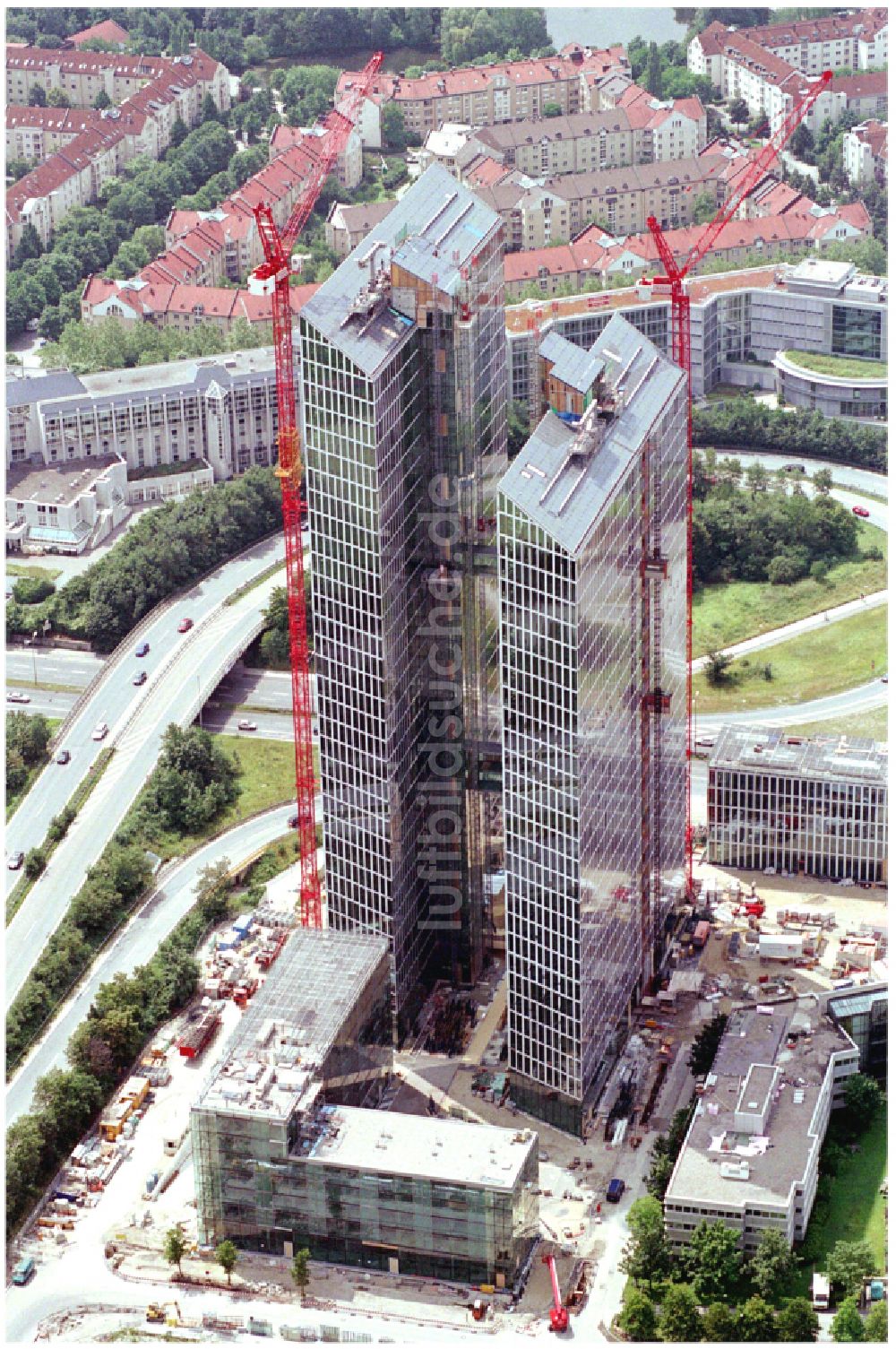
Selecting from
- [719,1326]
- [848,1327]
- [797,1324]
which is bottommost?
[719,1326]

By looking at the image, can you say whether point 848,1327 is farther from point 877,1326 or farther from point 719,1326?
point 719,1326

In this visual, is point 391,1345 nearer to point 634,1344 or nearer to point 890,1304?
point 634,1344

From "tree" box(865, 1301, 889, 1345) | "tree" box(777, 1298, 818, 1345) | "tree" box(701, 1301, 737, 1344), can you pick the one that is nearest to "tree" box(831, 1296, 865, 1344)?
"tree" box(865, 1301, 889, 1345)

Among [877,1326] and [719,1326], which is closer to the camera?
[877,1326]

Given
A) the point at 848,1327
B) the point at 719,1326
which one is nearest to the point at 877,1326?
the point at 848,1327

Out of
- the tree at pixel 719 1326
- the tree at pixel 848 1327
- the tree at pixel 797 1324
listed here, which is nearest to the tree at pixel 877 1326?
the tree at pixel 848 1327

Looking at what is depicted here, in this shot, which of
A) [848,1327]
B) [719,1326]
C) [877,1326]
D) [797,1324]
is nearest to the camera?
[877,1326]

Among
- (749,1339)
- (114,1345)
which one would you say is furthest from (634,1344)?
(114,1345)
